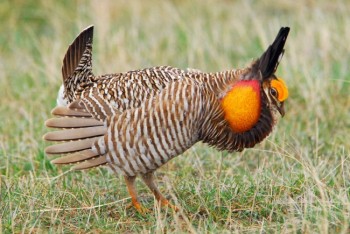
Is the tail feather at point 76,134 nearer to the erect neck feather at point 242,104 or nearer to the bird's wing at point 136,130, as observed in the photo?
the bird's wing at point 136,130

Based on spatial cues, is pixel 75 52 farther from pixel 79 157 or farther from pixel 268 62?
pixel 268 62

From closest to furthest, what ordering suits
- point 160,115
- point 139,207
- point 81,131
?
point 160,115, point 81,131, point 139,207

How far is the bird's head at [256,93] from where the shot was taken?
4957 millimetres

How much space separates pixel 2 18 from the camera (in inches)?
393

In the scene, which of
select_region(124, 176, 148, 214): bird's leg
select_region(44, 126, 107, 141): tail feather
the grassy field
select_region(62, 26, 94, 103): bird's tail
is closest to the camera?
the grassy field

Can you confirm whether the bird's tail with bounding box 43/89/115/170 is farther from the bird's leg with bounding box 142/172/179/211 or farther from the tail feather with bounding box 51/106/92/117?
the bird's leg with bounding box 142/172/179/211

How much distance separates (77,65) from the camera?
5.35m

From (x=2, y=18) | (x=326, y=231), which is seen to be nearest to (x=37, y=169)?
(x=326, y=231)

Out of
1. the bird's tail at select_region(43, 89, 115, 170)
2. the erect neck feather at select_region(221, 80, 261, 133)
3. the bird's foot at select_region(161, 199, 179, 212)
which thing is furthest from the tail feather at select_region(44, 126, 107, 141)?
the erect neck feather at select_region(221, 80, 261, 133)

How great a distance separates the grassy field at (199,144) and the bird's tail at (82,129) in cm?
Answer: 25

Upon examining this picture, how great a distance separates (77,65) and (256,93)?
49.0 inches

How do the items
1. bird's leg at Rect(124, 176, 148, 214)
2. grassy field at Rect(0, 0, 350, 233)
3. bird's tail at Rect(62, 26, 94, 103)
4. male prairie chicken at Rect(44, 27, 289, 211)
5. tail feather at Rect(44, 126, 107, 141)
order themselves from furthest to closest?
bird's tail at Rect(62, 26, 94, 103) → bird's leg at Rect(124, 176, 148, 214) → tail feather at Rect(44, 126, 107, 141) → male prairie chicken at Rect(44, 27, 289, 211) → grassy field at Rect(0, 0, 350, 233)

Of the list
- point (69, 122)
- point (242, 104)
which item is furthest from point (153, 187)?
point (242, 104)

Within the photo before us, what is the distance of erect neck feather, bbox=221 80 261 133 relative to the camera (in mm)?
4949
